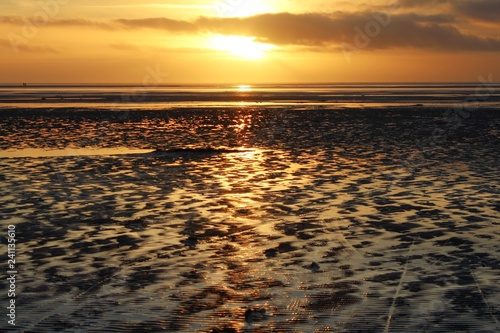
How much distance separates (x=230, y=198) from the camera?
1933cm

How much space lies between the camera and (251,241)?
13.9 m

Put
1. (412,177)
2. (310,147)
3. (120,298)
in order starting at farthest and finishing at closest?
(310,147)
(412,177)
(120,298)

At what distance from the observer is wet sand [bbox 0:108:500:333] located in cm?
941

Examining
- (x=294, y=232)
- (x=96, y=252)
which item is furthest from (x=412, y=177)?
(x=96, y=252)

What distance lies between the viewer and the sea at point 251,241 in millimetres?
9406

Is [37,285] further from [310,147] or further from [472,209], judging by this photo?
[310,147]

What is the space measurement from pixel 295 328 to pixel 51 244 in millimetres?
6795

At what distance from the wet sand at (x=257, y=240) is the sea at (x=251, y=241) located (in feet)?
0.14

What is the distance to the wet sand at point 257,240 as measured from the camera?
941 centimetres

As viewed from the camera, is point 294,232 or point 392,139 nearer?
point 294,232

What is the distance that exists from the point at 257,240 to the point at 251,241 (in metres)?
0.15

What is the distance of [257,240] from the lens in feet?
45.9

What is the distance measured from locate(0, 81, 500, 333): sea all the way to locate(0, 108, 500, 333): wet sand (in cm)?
4

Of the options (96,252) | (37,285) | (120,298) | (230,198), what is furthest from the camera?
(230,198)
